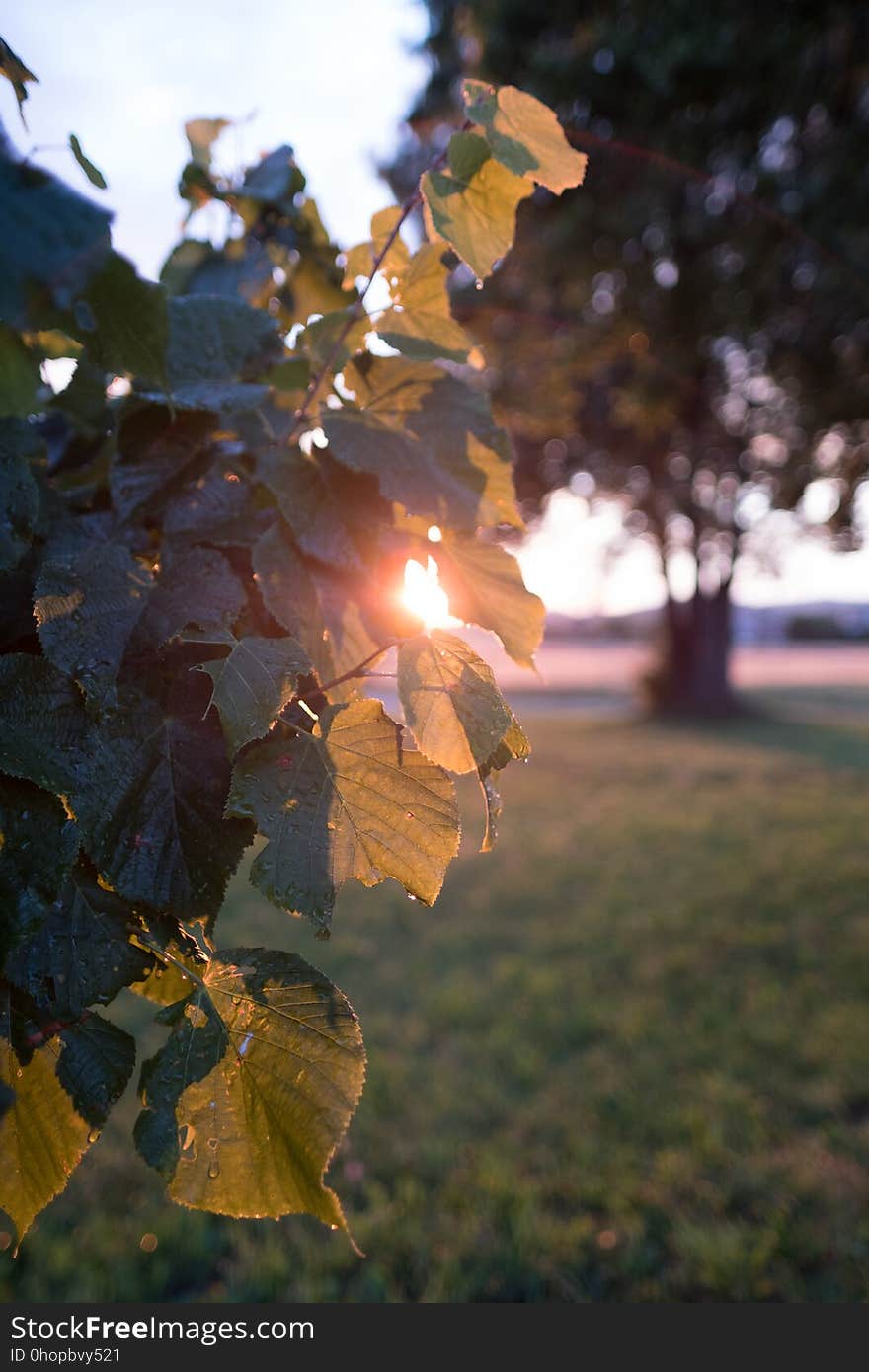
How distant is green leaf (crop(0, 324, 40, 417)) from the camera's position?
768mm

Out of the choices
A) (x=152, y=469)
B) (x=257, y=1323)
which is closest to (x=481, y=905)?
(x=257, y=1323)

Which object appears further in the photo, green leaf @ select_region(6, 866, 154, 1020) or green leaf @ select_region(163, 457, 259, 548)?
green leaf @ select_region(163, 457, 259, 548)

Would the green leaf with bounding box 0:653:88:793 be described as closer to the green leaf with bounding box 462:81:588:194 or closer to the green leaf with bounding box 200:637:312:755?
the green leaf with bounding box 200:637:312:755

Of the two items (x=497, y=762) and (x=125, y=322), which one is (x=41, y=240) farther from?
(x=497, y=762)

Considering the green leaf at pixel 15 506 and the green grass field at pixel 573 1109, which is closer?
the green leaf at pixel 15 506

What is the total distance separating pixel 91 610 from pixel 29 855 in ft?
0.62

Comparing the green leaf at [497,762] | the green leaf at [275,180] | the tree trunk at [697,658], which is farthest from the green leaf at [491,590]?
the tree trunk at [697,658]

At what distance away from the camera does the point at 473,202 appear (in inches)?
33.2

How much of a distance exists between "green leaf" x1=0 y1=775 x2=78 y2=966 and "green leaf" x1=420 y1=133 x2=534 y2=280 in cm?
57

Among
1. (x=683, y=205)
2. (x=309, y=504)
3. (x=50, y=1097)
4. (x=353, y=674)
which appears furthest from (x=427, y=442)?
(x=683, y=205)

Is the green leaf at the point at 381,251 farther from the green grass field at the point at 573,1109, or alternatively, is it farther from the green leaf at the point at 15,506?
the green grass field at the point at 573,1109

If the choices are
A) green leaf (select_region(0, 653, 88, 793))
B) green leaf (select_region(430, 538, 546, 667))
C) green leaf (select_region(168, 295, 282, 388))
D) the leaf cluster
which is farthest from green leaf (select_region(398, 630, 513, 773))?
green leaf (select_region(168, 295, 282, 388))

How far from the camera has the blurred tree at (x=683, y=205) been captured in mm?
5035

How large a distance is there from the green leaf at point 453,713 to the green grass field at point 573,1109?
9.52 feet
